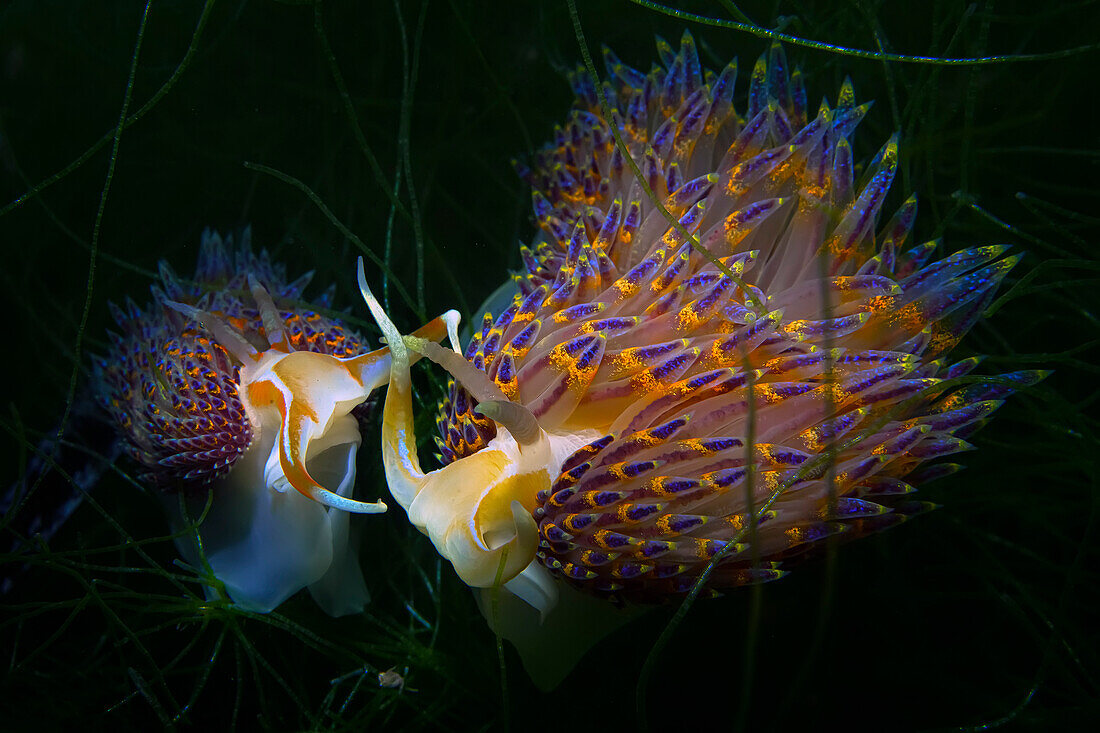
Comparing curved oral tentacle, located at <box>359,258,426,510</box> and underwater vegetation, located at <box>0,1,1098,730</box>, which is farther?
underwater vegetation, located at <box>0,1,1098,730</box>

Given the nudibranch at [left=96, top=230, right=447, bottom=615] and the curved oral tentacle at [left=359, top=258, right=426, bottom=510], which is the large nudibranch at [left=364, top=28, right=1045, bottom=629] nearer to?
the curved oral tentacle at [left=359, top=258, right=426, bottom=510]

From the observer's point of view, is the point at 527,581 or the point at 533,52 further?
the point at 533,52

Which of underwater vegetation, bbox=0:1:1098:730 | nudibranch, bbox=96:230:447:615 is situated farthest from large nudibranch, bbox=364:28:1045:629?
nudibranch, bbox=96:230:447:615

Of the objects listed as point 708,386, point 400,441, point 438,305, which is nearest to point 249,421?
point 400,441

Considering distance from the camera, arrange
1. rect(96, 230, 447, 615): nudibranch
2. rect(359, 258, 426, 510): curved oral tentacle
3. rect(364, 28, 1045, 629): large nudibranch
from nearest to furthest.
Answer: rect(364, 28, 1045, 629): large nudibranch, rect(359, 258, 426, 510): curved oral tentacle, rect(96, 230, 447, 615): nudibranch

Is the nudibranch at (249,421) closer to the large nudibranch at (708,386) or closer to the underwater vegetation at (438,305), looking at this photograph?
the underwater vegetation at (438,305)

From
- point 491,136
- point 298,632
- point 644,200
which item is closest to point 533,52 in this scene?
point 491,136

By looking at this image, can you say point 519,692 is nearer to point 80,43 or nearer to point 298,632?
point 298,632
